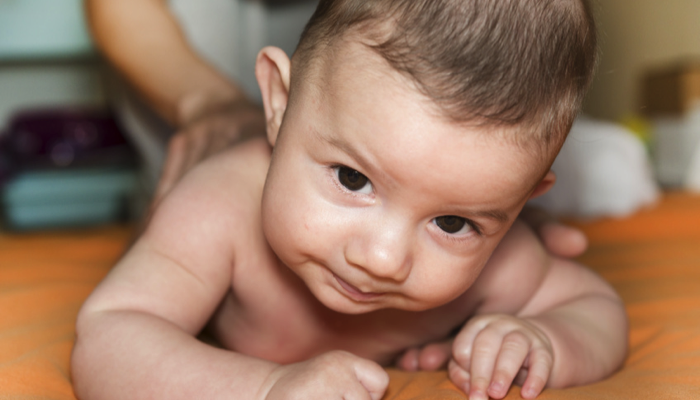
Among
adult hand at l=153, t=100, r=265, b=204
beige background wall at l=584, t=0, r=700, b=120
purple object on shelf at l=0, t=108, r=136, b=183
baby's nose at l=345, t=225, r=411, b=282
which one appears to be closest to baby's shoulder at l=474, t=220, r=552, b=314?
baby's nose at l=345, t=225, r=411, b=282

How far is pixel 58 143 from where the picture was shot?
2.21m

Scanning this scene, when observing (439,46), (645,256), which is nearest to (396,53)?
(439,46)

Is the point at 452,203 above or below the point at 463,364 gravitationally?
above

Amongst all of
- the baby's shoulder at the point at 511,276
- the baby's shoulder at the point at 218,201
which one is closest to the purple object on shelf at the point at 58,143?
the baby's shoulder at the point at 218,201

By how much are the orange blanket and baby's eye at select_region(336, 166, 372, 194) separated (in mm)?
227

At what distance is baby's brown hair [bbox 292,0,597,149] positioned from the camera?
0.60 meters

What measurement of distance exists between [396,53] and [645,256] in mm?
1013

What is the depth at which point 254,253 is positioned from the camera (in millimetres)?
841

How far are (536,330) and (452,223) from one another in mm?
198

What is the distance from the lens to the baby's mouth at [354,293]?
680mm

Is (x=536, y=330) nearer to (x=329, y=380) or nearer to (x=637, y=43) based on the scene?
(x=329, y=380)

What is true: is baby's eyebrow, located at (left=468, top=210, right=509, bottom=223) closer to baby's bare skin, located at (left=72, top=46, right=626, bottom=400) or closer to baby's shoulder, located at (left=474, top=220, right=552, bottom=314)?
baby's bare skin, located at (left=72, top=46, right=626, bottom=400)

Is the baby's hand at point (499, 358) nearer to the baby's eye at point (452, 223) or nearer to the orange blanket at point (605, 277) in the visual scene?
the orange blanket at point (605, 277)

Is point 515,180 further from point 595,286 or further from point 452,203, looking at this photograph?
point 595,286
